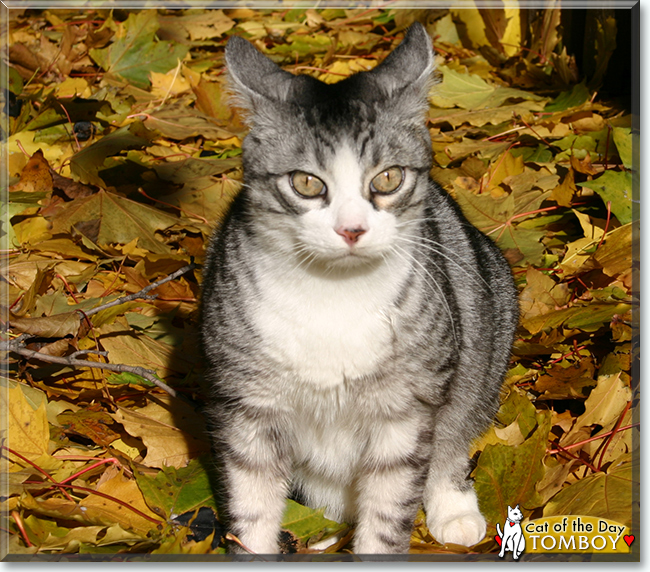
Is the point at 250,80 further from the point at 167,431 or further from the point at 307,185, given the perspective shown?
the point at 167,431

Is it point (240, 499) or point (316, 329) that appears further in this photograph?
point (240, 499)

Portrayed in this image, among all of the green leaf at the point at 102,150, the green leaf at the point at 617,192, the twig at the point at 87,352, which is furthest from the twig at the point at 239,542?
the green leaf at the point at 617,192

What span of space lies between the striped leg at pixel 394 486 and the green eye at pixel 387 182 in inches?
27.8

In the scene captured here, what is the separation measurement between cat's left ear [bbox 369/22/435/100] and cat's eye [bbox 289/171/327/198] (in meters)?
0.39

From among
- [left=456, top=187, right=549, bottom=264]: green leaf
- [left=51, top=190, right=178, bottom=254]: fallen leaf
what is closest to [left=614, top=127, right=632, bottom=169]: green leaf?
[left=456, top=187, right=549, bottom=264]: green leaf

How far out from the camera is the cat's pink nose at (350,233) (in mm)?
1913

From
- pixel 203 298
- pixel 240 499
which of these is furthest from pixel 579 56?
pixel 240 499

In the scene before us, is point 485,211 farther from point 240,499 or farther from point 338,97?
point 240,499

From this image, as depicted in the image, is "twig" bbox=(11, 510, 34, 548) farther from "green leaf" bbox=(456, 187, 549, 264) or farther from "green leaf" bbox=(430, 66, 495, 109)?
"green leaf" bbox=(430, 66, 495, 109)

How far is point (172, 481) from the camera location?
2344 mm

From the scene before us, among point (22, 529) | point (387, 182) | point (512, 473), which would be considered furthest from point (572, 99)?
point (22, 529)

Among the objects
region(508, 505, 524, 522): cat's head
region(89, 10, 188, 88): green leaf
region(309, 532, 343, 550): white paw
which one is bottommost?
region(309, 532, 343, 550): white paw

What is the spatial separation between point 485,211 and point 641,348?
106 centimetres

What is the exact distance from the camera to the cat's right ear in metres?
2.14
